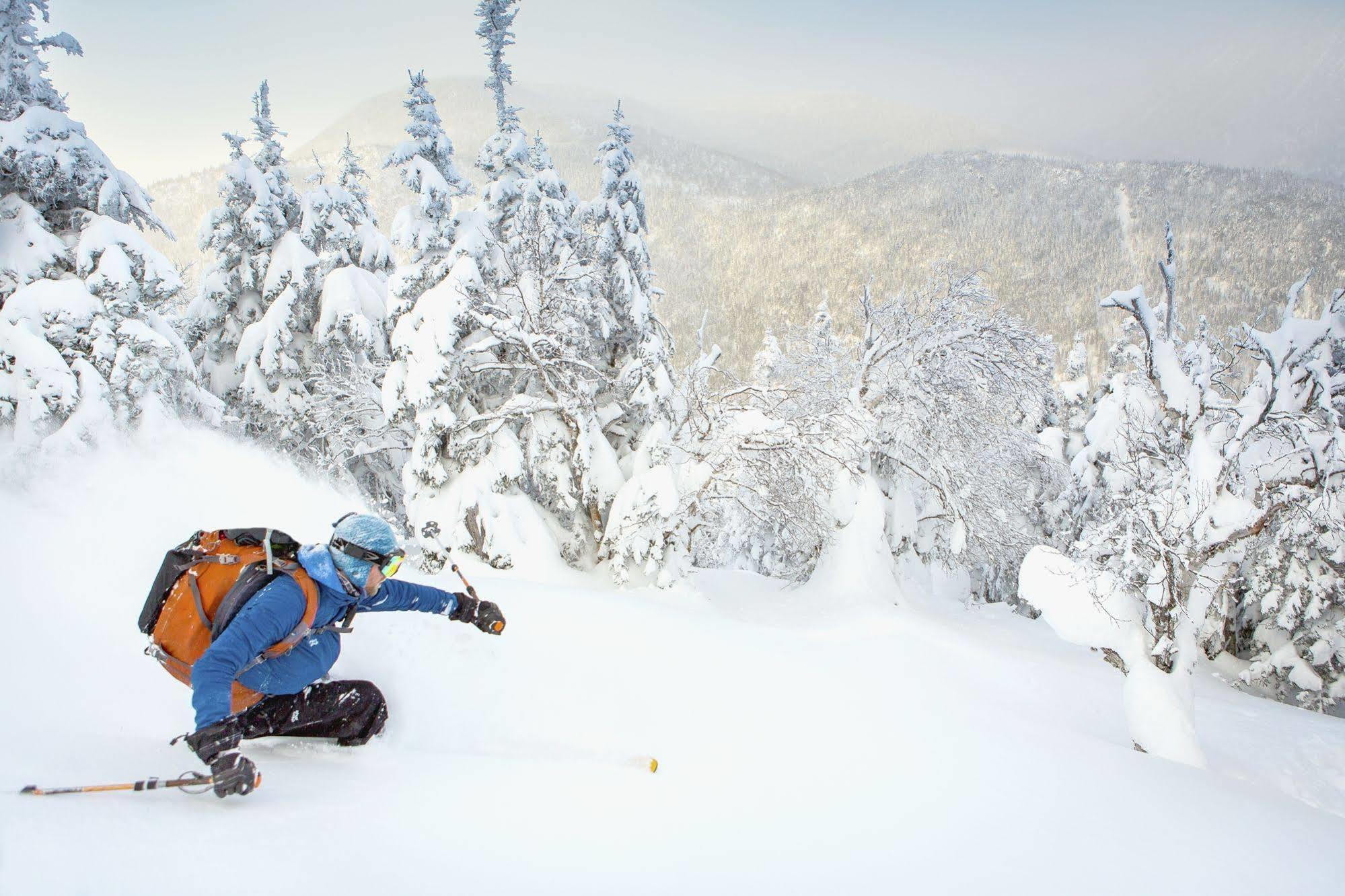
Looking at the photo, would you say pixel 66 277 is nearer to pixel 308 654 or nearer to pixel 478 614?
pixel 308 654

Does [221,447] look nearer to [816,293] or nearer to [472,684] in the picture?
[472,684]

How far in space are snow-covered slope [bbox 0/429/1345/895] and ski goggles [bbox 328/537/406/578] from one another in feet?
3.41

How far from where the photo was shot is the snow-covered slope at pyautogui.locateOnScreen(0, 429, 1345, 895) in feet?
7.64

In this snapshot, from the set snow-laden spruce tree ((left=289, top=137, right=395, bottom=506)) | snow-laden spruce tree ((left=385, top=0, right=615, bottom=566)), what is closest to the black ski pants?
snow-laden spruce tree ((left=385, top=0, right=615, bottom=566))

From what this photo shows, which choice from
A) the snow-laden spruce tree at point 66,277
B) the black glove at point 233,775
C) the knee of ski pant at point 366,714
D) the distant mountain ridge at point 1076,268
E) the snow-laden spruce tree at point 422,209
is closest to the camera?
the black glove at point 233,775

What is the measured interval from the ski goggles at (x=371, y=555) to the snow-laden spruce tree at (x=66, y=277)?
26.1ft

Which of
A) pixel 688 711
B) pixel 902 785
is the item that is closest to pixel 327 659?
pixel 688 711

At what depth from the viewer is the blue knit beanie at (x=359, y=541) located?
3266 millimetres

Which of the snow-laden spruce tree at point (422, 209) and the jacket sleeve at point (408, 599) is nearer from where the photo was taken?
the jacket sleeve at point (408, 599)

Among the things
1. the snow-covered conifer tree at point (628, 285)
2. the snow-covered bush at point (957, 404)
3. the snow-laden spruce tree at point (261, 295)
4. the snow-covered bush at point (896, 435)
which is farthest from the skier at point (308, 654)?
the snow-laden spruce tree at point (261, 295)

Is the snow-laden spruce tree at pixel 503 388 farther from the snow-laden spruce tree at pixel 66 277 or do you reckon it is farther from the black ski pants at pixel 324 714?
the black ski pants at pixel 324 714

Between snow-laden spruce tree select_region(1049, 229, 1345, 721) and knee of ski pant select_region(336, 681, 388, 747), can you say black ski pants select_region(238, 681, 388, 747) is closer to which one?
knee of ski pant select_region(336, 681, 388, 747)

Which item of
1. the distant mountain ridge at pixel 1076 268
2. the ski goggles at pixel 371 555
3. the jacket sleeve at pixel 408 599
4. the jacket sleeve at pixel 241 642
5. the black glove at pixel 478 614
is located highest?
the distant mountain ridge at pixel 1076 268

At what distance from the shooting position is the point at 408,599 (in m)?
4.00
